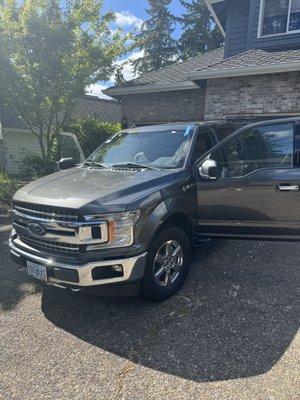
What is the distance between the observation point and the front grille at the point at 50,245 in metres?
3.38

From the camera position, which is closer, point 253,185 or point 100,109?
point 253,185

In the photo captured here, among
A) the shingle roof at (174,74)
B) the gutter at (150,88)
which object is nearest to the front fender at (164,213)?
the gutter at (150,88)

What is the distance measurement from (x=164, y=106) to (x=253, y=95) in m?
3.16

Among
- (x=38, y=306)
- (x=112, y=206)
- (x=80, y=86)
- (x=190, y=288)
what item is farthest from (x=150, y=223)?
(x=80, y=86)

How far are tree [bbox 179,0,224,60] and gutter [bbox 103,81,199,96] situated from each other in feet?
84.0

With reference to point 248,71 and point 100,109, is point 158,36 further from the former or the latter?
point 248,71

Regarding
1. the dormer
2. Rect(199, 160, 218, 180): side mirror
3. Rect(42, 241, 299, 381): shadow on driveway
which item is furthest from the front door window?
the dormer

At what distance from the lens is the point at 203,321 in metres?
3.53

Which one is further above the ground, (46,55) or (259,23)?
(259,23)

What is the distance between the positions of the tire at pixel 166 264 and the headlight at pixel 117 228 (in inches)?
13.5

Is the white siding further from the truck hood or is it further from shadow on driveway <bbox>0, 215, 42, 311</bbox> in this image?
the truck hood

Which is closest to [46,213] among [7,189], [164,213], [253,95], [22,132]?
[164,213]

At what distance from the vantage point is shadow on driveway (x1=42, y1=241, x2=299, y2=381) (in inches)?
117

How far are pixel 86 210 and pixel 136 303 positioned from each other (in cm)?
127
